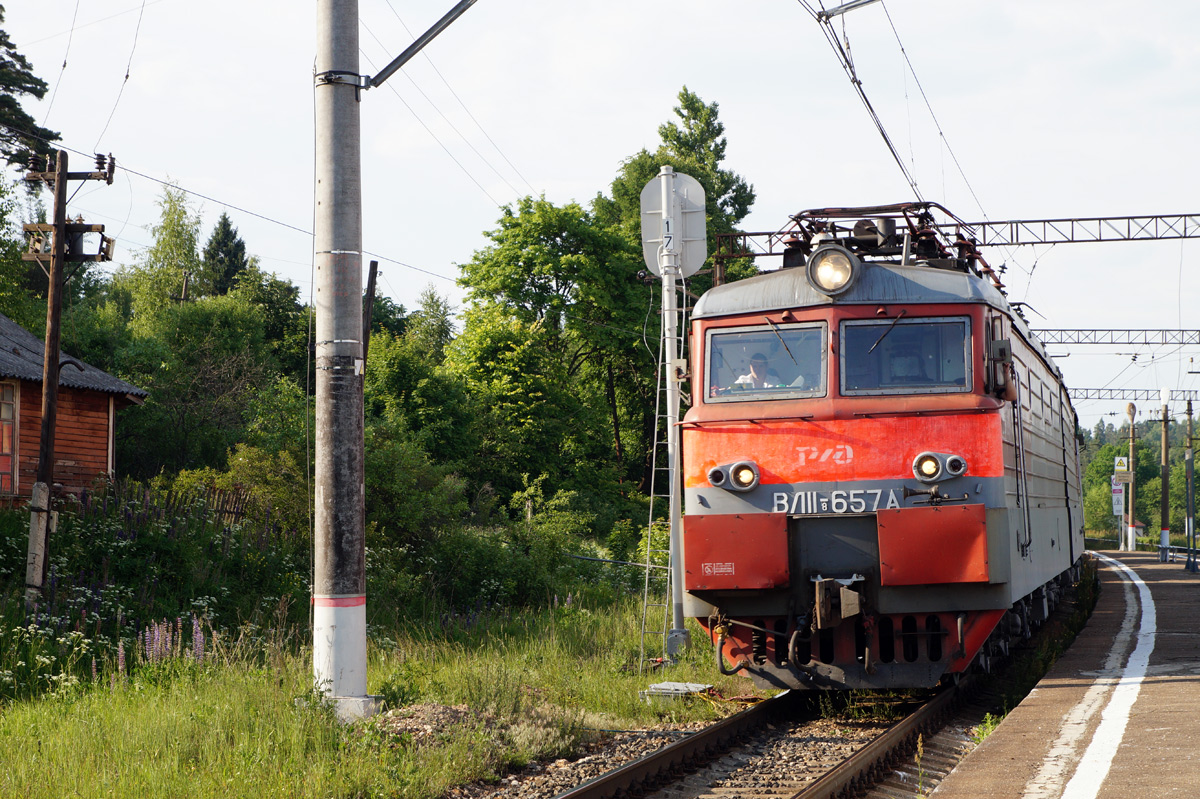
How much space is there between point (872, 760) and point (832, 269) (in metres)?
4.00

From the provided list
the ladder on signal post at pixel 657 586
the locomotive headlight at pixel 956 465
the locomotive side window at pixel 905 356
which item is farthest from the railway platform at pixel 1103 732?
the ladder on signal post at pixel 657 586

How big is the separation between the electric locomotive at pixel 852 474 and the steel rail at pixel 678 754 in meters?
0.43

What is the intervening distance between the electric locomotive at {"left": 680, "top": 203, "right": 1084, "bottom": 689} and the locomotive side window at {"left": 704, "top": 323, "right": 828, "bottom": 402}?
0.01m

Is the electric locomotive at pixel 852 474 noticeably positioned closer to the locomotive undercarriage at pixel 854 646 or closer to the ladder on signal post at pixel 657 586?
the locomotive undercarriage at pixel 854 646

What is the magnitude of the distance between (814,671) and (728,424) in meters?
2.09

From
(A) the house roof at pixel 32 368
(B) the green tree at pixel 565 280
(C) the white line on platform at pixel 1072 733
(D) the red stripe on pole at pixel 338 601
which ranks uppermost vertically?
(B) the green tree at pixel 565 280

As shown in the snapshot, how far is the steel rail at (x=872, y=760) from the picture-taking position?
256 inches

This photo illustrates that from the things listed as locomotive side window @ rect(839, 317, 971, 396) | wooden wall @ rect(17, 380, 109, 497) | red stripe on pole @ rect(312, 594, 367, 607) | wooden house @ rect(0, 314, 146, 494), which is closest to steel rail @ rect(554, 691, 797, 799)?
red stripe on pole @ rect(312, 594, 367, 607)

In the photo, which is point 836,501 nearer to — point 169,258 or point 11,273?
point 11,273

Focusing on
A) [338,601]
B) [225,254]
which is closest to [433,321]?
[225,254]

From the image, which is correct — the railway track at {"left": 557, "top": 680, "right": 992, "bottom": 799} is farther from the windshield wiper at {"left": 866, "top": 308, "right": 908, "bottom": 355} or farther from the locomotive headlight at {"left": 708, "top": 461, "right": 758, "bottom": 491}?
the windshield wiper at {"left": 866, "top": 308, "right": 908, "bottom": 355}

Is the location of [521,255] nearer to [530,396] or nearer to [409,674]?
[530,396]

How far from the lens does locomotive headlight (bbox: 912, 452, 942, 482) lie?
8766 mm

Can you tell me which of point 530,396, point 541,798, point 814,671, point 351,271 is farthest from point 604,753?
point 530,396
